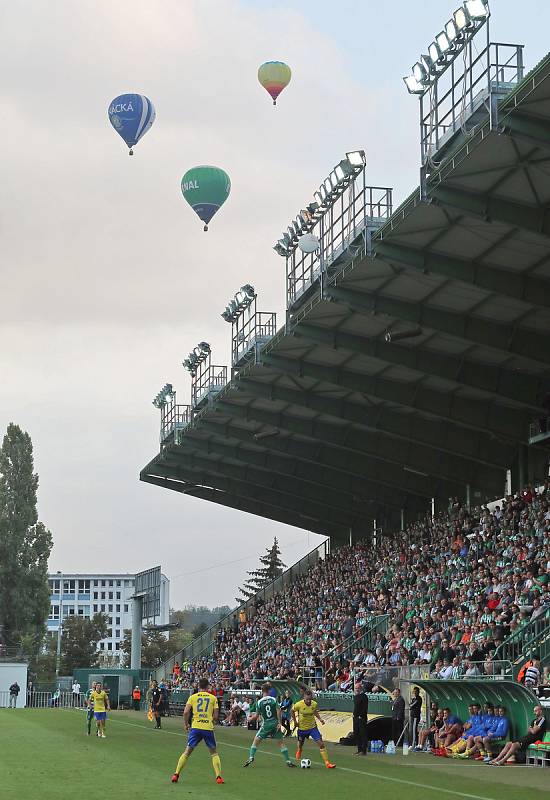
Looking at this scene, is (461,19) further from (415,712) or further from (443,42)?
(415,712)

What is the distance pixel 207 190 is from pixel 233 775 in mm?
35653

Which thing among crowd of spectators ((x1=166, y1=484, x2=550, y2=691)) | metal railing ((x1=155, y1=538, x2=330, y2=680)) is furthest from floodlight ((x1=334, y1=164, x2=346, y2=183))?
metal railing ((x1=155, y1=538, x2=330, y2=680))

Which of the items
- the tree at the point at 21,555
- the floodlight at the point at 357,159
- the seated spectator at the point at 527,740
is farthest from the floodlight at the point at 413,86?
the tree at the point at 21,555

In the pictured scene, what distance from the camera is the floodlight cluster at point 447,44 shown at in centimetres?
2973

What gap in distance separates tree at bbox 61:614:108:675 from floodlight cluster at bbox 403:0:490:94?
100737mm

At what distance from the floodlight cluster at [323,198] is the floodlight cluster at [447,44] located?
6.20m

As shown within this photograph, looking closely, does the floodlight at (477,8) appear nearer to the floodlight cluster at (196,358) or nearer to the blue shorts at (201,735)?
the blue shorts at (201,735)

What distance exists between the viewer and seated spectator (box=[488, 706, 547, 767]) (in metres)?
24.8

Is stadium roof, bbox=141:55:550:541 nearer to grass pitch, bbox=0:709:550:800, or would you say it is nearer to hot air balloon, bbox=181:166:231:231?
hot air balloon, bbox=181:166:231:231

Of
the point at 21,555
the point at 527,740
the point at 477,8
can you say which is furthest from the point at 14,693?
the point at 477,8

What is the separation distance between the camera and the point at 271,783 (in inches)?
824

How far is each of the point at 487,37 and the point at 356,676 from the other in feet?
64.9

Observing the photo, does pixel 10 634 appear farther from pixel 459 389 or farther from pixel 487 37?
pixel 487 37

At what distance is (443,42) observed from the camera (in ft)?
101
